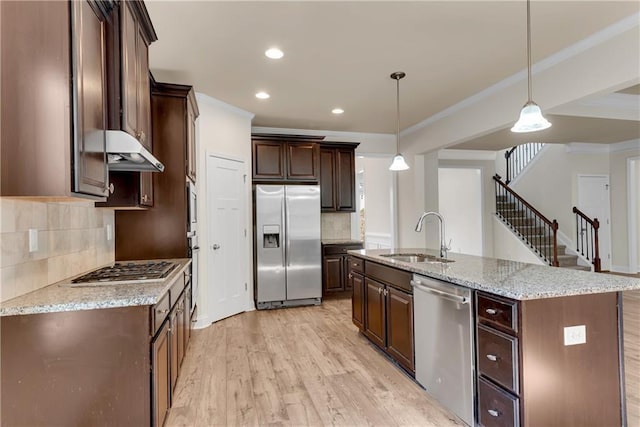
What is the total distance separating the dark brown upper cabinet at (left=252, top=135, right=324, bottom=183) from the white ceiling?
0.77 metres

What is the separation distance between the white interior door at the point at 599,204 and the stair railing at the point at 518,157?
3.87ft

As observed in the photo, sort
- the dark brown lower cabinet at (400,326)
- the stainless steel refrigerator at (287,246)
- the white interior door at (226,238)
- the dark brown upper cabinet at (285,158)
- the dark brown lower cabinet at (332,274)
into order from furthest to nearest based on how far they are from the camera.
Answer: the dark brown lower cabinet at (332,274) → the dark brown upper cabinet at (285,158) → the stainless steel refrigerator at (287,246) → the white interior door at (226,238) → the dark brown lower cabinet at (400,326)

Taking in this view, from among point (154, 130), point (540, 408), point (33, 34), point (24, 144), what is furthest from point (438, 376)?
point (154, 130)

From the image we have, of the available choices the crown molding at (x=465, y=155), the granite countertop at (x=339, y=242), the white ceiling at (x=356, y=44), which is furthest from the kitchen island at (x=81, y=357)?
the crown molding at (x=465, y=155)

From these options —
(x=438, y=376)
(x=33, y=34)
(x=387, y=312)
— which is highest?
(x=33, y=34)

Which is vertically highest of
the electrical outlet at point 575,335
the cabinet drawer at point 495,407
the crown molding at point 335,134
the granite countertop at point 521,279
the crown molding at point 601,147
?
the crown molding at point 335,134

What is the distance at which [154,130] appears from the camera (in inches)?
128

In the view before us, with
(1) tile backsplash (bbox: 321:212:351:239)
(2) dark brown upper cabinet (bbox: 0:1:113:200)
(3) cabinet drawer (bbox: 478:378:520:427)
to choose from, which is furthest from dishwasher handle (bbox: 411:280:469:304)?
(1) tile backsplash (bbox: 321:212:351:239)

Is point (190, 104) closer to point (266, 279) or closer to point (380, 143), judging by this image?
point (266, 279)

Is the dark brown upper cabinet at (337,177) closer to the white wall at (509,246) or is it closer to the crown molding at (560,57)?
the crown molding at (560,57)

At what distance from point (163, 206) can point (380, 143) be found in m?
4.11

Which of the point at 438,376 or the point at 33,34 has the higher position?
the point at 33,34

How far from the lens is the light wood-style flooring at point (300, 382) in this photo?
89.5 inches

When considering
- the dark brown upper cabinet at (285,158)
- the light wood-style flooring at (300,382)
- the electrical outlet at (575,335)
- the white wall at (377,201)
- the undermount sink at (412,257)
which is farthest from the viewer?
the white wall at (377,201)
